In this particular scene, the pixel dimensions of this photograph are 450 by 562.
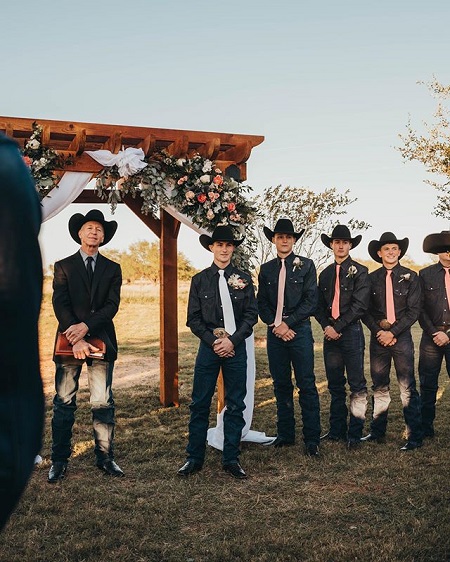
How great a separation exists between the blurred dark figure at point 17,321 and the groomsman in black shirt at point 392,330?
655 centimetres

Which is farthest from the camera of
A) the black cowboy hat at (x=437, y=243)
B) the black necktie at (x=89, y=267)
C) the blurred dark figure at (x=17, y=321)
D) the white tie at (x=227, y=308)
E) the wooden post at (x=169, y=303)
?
the wooden post at (x=169, y=303)

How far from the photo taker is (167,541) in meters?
4.59

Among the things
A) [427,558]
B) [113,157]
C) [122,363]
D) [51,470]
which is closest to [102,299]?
[51,470]

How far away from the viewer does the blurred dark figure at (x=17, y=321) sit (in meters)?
0.72

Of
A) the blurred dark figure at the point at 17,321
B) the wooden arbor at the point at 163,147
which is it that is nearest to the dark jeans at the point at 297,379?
the wooden arbor at the point at 163,147

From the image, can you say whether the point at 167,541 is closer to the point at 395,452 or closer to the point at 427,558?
the point at 427,558

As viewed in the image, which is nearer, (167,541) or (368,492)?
(167,541)

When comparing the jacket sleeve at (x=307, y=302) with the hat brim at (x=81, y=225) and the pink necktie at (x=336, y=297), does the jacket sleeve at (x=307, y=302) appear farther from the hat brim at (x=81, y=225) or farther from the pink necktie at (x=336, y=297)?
the hat brim at (x=81, y=225)

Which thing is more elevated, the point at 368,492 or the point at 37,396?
the point at 37,396

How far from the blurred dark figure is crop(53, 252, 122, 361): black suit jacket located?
17.4 feet

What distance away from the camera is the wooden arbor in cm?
745

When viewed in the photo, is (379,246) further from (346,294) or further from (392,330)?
(392,330)

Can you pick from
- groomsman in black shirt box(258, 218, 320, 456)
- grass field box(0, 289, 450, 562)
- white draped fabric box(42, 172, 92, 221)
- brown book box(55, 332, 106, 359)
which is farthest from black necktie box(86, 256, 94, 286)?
groomsman in black shirt box(258, 218, 320, 456)

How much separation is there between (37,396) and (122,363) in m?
13.3
